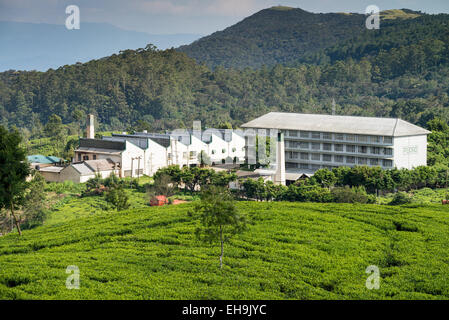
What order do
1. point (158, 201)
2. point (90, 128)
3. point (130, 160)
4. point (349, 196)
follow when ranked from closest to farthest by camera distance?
point (349, 196), point (158, 201), point (130, 160), point (90, 128)

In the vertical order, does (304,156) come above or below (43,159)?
above

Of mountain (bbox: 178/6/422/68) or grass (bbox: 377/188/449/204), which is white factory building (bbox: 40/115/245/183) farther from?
mountain (bbox: 178/6/422/68)

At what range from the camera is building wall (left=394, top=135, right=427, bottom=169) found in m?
42.3

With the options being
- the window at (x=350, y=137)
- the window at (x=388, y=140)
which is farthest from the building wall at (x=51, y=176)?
the window at (x=388, y=140)

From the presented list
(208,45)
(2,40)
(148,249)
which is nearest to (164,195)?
(148,249)

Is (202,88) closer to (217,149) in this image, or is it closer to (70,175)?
(217,149)

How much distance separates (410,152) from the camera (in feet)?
142

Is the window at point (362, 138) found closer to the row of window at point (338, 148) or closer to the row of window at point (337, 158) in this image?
the row of window at point (338, 148)

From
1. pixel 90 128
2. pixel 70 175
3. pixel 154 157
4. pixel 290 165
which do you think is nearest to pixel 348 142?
pixel 290 165

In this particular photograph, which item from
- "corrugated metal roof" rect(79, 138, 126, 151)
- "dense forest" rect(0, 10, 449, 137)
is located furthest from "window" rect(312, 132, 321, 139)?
"dense forest" rect(0, 10, 449, 137)

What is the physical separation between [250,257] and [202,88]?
87455 mm

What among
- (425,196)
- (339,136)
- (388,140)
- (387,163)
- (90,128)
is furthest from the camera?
(90,128)

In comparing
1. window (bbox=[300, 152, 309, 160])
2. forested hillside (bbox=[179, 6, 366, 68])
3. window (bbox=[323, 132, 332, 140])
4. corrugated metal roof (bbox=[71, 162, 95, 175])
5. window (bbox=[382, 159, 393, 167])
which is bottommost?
corrugated metal roof (bbox=[71, 162, 95, 175])

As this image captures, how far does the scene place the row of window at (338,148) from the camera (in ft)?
139
